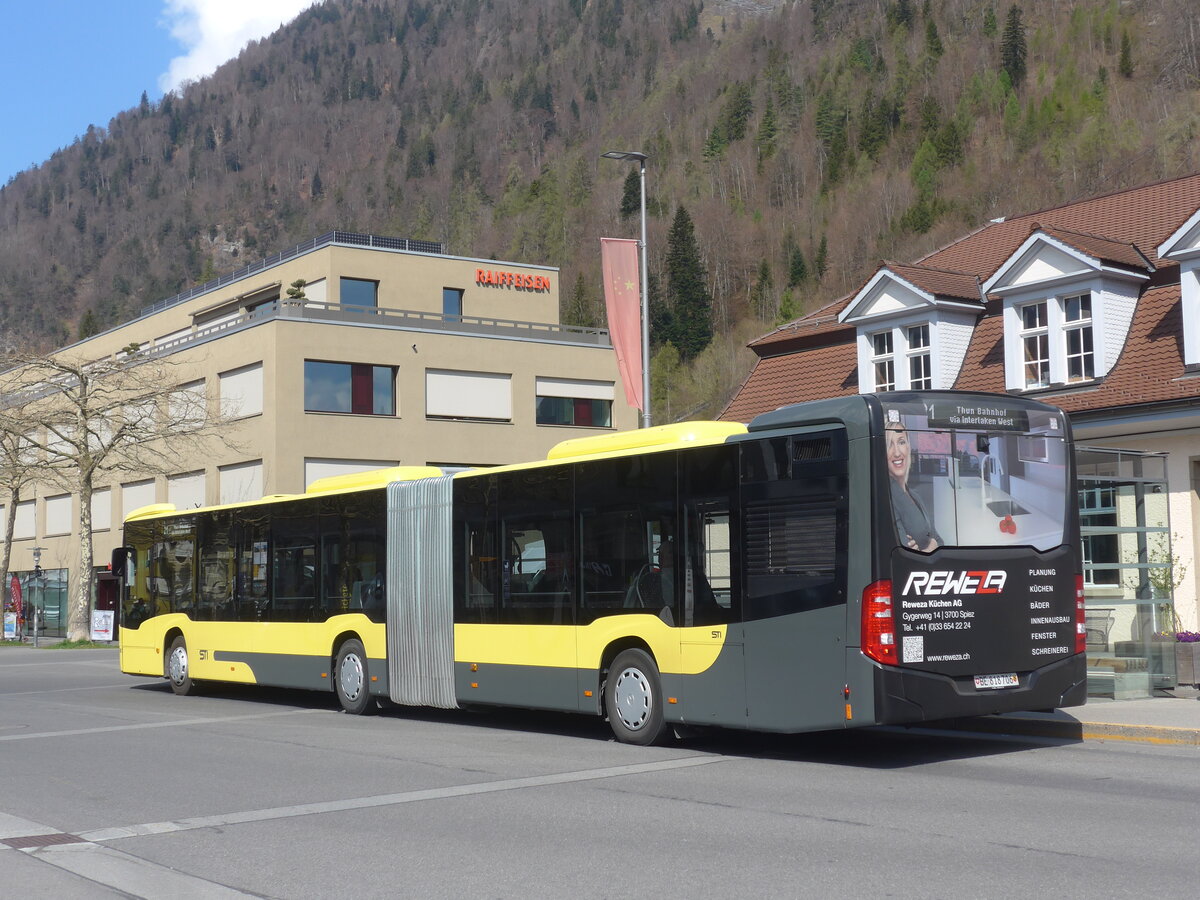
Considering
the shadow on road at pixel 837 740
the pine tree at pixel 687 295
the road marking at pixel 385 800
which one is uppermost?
the pine tree at pixel 687 295

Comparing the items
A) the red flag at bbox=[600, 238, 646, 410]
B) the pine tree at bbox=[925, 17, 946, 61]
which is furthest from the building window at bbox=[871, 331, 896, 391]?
the pine tree at bbox=[925, 17, 946, 61]

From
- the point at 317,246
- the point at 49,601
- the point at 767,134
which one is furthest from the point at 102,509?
the point at 767,134

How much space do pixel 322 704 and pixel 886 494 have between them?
37.1 ft

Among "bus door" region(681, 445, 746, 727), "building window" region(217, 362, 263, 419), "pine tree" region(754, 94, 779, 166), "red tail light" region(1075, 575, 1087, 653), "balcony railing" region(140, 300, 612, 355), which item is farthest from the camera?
"pine tree" region(754, 94, 779, 166)

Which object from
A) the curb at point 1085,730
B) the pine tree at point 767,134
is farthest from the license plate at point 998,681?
the pine tree at point 767,134

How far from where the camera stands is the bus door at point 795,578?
11336mm

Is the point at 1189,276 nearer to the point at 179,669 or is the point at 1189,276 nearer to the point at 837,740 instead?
the point at 837,740

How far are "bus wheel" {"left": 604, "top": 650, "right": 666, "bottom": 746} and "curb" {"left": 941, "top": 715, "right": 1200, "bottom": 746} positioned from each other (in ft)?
10.9

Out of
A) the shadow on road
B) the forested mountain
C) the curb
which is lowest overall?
the shadow on road

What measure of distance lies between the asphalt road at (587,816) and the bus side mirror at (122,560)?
8523mm

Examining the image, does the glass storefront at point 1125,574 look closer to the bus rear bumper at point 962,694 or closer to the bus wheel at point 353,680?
the bus rear bumper at point 962,694

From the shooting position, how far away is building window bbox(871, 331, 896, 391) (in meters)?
24.1

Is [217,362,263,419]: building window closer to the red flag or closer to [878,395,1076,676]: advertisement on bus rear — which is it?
the red flag

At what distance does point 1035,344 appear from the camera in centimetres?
2188
